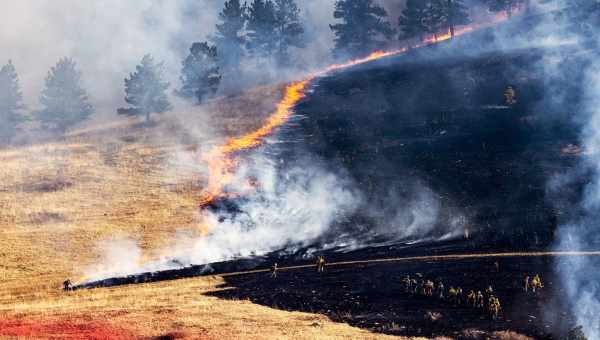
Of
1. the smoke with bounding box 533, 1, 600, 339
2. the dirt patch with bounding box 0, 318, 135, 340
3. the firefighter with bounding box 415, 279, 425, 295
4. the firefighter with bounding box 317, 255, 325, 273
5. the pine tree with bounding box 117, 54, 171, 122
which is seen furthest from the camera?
the pine tree with bounding box 117, 54, 171, 122

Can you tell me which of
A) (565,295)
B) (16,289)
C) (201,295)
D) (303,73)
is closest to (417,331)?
(565,295)

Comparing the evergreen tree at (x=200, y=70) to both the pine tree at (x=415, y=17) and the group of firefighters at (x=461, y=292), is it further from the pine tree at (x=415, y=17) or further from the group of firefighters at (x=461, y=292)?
the group of firefighters at (x=461, y=292)

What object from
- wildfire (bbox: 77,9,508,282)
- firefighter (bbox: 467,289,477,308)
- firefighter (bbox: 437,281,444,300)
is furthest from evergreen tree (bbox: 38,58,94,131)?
firefighter (bbox: 467,289,477,308)

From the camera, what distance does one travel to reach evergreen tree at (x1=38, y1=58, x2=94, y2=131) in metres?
82.3

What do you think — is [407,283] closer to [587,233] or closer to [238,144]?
[587,233]

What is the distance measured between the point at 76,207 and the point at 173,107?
3646cm

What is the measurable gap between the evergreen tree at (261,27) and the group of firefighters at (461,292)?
73.6 m

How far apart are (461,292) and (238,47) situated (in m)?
75.4

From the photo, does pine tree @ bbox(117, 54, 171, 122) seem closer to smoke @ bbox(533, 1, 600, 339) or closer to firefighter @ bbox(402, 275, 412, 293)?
smoke @ bbox(533, 1, 600, 339)

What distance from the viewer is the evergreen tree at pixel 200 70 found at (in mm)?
88062

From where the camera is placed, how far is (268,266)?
43.7 m

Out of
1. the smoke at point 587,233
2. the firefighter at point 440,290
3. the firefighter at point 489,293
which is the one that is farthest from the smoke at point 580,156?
the firefighter at point 440,290

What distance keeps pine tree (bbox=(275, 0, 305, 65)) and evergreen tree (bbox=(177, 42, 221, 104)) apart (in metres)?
18.1

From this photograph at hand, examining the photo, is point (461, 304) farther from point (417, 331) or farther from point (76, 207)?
point (76, 207)
